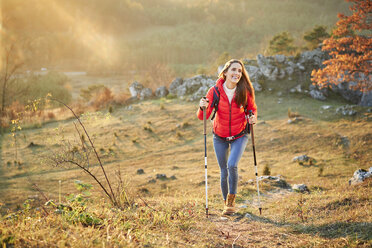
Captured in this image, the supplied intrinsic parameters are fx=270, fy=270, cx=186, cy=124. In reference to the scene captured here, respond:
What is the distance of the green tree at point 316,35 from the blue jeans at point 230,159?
668 inches

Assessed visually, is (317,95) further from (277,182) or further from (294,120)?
(277,182)

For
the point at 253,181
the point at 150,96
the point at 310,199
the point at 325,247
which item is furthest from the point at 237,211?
the point at 150,96

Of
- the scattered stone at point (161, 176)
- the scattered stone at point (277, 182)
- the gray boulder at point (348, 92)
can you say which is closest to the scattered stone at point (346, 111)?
the gray boulder at point (348, 92)

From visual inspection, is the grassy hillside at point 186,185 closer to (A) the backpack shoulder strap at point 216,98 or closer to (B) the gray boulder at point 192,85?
(B) the gray boulder at point 192,85

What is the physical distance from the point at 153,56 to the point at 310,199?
47800mm

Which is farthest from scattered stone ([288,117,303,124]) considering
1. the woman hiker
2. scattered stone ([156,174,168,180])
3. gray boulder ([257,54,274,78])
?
the woman hiker

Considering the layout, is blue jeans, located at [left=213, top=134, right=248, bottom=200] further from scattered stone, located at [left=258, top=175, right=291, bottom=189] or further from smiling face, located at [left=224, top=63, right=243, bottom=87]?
scattered stone, located at [left=258, top=175, right=291, bottom=189]

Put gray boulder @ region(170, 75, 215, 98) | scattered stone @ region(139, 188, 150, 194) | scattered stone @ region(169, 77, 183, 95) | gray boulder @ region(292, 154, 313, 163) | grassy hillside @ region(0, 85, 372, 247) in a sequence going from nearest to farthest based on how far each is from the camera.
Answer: grassy hillside @ region(0, 85, 372, 247), scattered stone @ region(139, 188, 150, 194), gray boulder @ region(292, 154, 313, 163), gray boulder @ region(170, 75, 215, 98), scattered stone @ region(169, 77, 183, 95)

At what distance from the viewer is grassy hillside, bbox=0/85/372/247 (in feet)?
9.07

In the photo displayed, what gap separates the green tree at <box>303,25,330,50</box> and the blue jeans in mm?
16961

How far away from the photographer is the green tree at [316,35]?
58.2ft

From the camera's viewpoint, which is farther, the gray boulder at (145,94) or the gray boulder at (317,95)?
the gray boulder at (145,94)

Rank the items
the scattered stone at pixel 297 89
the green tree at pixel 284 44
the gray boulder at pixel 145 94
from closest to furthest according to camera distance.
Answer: the scattered stone at pixel 297 89 → the green tree at pixel 284 44 → the gray boulder at pixel 145 94

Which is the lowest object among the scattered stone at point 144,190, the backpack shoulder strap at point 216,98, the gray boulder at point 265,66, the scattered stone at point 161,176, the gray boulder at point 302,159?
the scattered stone at point 144,190
